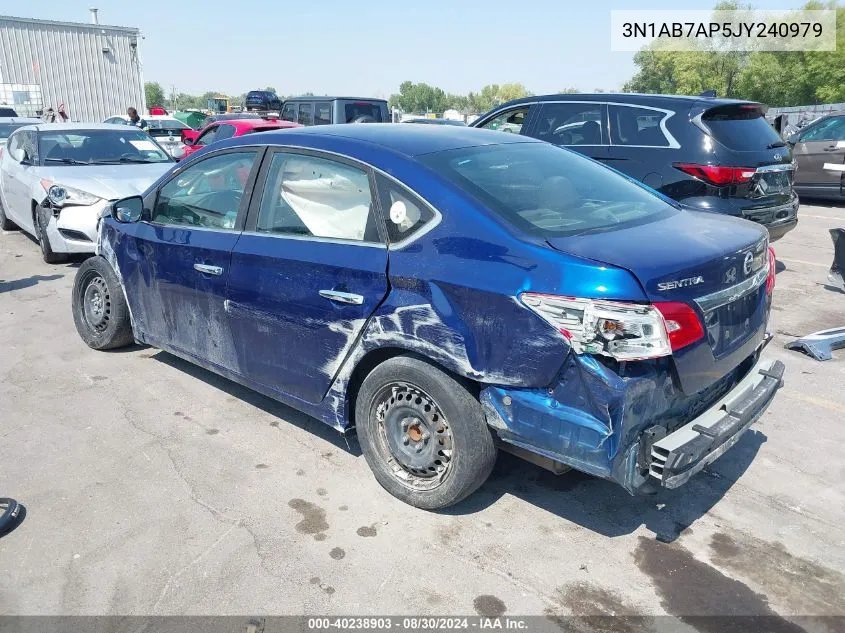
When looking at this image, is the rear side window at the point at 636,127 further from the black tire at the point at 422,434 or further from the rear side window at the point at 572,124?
the black tire at the point at 422,434

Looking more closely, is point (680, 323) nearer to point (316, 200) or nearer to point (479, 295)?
point (479, 295)

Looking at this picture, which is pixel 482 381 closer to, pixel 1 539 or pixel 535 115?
pixel 1 539

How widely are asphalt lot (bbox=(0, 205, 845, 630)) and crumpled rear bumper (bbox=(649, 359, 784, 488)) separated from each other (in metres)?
0.48

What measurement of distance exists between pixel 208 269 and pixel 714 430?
278 cm

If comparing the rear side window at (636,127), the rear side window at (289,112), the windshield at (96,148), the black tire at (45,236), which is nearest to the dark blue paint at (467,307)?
the rear side window at (636,127)

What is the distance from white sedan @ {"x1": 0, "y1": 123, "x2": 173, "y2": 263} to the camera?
299 inches

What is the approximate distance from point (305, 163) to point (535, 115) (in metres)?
4.78

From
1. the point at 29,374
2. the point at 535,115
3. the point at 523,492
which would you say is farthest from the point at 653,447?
the point at 535,115

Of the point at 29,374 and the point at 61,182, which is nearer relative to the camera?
the point at 29,374

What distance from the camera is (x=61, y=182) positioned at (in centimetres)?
780

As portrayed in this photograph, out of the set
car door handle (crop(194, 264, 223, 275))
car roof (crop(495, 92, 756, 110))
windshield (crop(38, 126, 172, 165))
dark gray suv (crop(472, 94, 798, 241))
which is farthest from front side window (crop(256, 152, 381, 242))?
windshield (crop(38, 126, 172, 165))

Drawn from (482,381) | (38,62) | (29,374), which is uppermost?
(38,62)

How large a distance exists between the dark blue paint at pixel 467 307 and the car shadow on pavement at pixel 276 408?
0.43 metres

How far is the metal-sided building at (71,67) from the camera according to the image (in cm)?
2809
